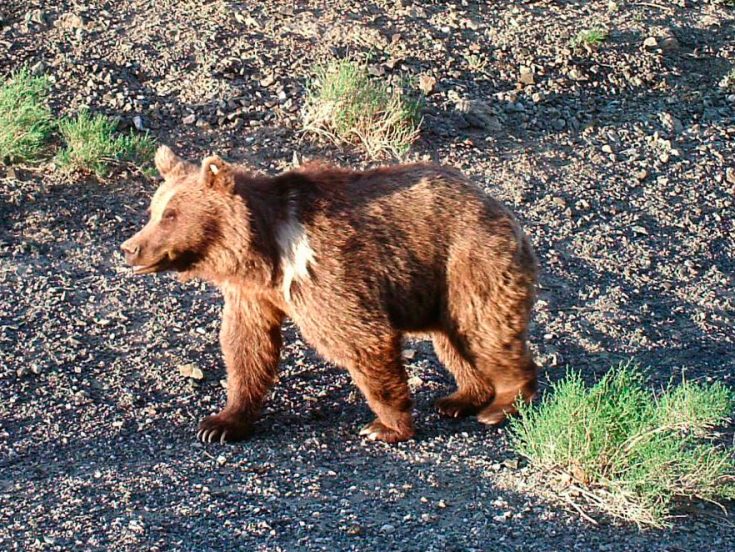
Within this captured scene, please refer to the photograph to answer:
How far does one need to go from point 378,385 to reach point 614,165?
4.34 metres

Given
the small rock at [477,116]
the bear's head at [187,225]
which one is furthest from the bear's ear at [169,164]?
the small rock at [477,116]

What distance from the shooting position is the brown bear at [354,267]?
236 inches

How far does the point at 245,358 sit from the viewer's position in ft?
21.0

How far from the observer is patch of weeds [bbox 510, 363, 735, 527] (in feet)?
18.2

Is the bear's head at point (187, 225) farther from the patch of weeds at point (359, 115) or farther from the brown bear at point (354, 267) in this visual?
the patch of weeds at point (359, 115)

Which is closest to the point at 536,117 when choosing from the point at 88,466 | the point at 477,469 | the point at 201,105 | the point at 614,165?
the point at 614,165

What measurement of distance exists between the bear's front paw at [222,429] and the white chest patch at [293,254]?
747 millimetres

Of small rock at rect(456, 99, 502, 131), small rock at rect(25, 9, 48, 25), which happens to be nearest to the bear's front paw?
small rock at rect(456, 99, 502, 131)

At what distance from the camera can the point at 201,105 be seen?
9422 mm

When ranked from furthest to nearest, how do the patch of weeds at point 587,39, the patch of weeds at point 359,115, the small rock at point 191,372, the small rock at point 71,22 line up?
the patch of weeds at point 587,39, the small rock at point 71,22, the patch of weeds at point 359,115, the small rock at point 191,372

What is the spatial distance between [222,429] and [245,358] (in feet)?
1.26

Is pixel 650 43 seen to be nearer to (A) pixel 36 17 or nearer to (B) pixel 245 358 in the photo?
(A) pixel 36 17

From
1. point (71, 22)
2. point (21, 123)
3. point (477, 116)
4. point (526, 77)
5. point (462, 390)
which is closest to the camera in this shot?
point (462, 390)

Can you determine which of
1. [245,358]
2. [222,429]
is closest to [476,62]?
[245,358]
